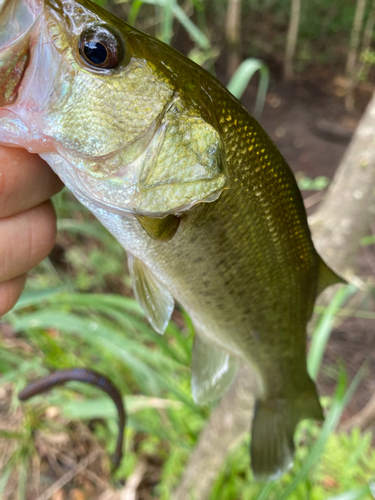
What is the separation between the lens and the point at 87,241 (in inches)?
85.8

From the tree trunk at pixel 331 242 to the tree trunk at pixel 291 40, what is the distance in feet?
12.2

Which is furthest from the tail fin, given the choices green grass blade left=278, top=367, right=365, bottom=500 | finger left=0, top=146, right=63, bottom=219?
finger left=0, top=146, right=63, bottom=219

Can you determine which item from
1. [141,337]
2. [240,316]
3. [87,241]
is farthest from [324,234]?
[87,241]

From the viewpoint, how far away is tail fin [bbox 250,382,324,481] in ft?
2.64

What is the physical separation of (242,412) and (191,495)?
304 mm

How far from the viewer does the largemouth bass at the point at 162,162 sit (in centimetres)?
37

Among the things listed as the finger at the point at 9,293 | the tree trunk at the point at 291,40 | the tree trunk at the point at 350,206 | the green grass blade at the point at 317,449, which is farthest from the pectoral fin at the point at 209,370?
the tree trunk at the point at 291,40

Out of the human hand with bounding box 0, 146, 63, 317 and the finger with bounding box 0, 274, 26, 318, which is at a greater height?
the human hand with bounding box 0, 146, 63, 317

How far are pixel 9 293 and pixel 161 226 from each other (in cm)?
28

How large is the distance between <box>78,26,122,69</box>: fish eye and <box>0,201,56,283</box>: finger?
228mm

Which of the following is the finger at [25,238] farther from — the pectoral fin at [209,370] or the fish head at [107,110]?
the pectoral fin at [209,370]

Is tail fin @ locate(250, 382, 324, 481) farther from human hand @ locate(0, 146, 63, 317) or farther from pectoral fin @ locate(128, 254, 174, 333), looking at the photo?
human hand @ locate(0, 146, 63, 317)

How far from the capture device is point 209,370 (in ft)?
2.49

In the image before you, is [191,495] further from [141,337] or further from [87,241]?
[87,241]
